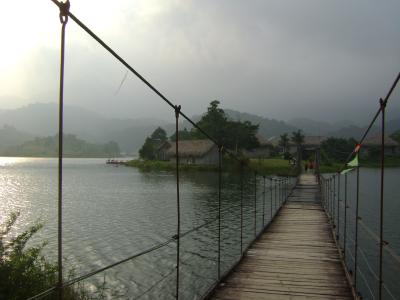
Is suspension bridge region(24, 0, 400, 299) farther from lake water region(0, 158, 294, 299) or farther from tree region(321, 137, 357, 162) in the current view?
tree region(321, 137, 357, 162)

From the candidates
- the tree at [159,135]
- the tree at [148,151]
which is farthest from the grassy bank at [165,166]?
the tree at [159,135]

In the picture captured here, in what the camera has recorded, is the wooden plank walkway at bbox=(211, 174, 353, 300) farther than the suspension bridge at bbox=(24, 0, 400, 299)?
Yes

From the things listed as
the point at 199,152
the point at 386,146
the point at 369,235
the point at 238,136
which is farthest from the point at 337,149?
the point at 369,235

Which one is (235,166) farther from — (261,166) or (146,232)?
(146,232)

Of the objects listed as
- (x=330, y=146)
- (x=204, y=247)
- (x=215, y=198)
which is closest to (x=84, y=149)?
(x=330, y=146)

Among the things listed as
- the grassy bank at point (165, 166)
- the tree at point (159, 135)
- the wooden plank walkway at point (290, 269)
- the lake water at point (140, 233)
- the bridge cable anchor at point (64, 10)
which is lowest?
the lake water at point (140, 233)

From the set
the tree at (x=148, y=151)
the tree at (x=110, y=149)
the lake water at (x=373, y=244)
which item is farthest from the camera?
the tree at (x=110, y=149)

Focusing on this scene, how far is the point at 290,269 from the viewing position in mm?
6262

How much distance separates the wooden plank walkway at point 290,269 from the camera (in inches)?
201

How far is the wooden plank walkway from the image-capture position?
16.8 ft

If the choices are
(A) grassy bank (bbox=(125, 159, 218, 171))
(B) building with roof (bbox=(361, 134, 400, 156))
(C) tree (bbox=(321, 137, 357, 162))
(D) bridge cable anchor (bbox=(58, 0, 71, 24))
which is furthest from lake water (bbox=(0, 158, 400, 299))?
(B) building with roof (bbox=(361, 134, 400, 156))

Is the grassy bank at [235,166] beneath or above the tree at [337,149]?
beneath

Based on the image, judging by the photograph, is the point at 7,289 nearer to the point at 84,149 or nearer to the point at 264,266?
the point at 264,266

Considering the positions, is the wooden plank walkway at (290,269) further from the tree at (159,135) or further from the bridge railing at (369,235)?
the tree at (159,135)
